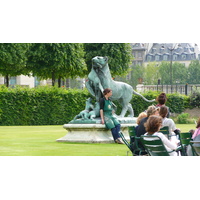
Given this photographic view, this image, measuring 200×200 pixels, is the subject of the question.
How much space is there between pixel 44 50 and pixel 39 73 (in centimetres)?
284

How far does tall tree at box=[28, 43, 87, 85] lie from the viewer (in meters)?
35.8

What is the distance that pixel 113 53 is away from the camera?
43.1m

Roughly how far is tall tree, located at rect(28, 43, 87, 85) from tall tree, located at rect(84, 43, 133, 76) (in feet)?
16.9

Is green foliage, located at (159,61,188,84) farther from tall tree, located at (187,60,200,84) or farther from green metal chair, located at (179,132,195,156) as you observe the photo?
green metal chair, located at (179,132,195,156)

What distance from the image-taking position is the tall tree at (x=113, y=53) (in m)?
43.1

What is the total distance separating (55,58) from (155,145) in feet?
92.3

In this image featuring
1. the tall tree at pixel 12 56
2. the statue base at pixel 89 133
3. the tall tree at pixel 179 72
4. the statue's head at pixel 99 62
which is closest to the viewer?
the statue base at pixel 89 133

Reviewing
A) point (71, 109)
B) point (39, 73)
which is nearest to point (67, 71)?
point (39, 73)

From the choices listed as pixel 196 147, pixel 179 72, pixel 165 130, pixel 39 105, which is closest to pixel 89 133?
pixel 165 130

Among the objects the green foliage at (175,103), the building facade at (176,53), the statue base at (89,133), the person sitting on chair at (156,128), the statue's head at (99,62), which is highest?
the building facade at (176,53)

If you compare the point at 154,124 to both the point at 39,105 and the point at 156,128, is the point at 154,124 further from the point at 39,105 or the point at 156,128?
the point at 39,105

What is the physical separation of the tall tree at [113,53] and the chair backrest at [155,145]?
34939 millimetres

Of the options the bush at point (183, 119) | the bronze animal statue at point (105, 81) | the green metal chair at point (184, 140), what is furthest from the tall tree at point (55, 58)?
the green metal chair at point (184, 140)

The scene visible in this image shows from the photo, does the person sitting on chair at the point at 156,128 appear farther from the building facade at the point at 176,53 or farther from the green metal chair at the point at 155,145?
the building facade at the point at 176,53
